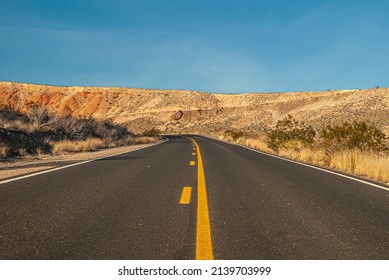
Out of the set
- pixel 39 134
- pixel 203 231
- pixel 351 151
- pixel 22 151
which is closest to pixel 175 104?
pixel 39 134

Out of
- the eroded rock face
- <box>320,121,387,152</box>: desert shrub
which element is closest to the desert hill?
the eroded rock face

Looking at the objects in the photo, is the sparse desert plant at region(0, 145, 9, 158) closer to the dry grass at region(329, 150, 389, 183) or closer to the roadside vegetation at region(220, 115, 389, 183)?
the roadside vegetation at region(220, 115, 389, 183)

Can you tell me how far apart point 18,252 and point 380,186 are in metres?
7.77

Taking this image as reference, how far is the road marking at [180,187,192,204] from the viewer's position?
21.2 feet

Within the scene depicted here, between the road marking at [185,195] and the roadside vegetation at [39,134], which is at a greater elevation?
the roadside vegetation at [39,134]

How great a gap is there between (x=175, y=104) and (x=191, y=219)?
115229mm

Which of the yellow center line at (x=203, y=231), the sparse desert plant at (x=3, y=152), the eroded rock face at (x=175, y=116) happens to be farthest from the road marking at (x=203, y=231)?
the eroded rock face at (x=175, y=116)

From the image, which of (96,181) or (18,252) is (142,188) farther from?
(18,252)

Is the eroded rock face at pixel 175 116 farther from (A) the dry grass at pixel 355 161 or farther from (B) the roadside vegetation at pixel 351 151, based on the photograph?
(A) the dry grass at pixel 355 161

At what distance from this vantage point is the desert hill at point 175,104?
293 feet

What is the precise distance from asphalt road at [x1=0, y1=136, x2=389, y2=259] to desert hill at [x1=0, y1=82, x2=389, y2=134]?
233ft

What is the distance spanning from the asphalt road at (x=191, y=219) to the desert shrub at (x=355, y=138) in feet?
21.9
